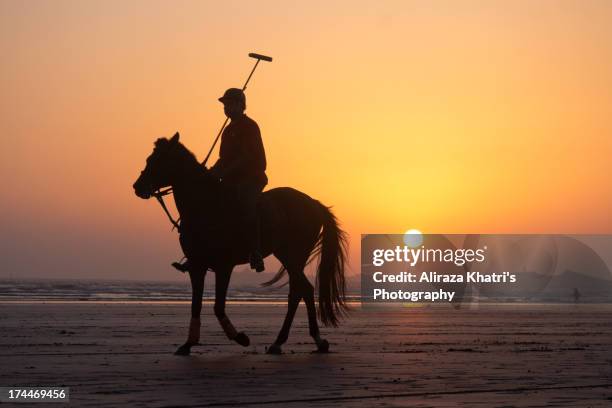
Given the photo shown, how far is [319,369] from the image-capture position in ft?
38.8

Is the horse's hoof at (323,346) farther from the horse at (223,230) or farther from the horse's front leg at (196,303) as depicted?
the horse's front leg at (196,303)

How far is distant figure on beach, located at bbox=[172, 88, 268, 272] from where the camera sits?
47.9 feet

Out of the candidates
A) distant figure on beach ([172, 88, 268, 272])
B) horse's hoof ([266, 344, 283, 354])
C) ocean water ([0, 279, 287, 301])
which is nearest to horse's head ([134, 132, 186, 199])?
distant figure on beach ([172, 88, 268, 272])

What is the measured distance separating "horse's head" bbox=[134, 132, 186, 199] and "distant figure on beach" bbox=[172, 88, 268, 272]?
0.73m

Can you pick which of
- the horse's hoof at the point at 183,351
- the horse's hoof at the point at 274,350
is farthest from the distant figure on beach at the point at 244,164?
the horse's hoof at the point at 183,351

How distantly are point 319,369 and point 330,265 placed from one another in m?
4.12

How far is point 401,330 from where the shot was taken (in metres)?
21.0

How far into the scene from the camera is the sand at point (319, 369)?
29.8 ft

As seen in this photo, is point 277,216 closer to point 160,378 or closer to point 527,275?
point 160,378

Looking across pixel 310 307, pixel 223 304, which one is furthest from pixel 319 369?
pixel 310 307

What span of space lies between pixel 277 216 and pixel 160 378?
495 centimetres

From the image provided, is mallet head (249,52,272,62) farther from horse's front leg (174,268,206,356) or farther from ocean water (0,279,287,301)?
ocean water (0,279,287,301)

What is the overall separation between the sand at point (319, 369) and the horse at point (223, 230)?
603mm

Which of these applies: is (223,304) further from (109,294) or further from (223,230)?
(109,294)
